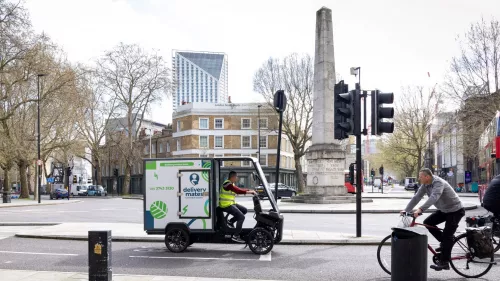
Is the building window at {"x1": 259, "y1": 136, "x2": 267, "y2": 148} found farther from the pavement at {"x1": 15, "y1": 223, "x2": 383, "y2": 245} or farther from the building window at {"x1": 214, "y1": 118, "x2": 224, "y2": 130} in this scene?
the pavement at {"x1": 15, "y1": 223, "x2": 383, "y2": 245}

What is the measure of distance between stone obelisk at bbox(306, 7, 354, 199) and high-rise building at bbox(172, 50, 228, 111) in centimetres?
15005

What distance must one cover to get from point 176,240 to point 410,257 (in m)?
5.78

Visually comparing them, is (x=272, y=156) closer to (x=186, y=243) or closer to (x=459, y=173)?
(x=459, y=173)

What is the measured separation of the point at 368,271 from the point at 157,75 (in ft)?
171

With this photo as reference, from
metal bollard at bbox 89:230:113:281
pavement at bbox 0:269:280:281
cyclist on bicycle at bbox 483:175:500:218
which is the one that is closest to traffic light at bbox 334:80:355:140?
cyclist on bicycle at bbox 483:175:500:218

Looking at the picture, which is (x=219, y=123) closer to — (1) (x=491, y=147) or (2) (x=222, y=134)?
(2) (x=222, y=134)

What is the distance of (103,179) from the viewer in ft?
295

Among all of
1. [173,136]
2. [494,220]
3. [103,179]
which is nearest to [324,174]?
[494,220]

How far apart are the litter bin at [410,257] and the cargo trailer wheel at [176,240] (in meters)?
5.43

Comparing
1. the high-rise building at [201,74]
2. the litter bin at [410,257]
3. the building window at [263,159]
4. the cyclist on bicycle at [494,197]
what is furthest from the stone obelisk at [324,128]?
the high-rise building at [201,74]

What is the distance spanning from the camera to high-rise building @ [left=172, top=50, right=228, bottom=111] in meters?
182

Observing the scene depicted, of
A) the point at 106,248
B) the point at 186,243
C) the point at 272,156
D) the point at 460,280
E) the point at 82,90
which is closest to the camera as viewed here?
the point at 106,248

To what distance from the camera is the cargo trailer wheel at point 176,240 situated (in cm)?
1088

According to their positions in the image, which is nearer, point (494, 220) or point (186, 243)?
point (494, 220)
